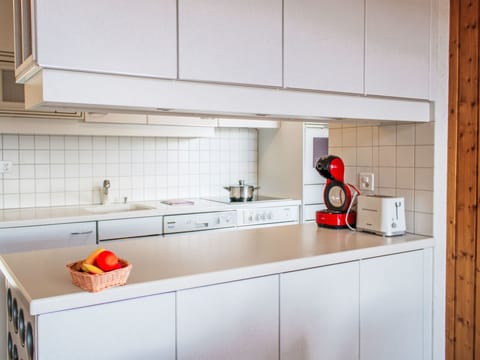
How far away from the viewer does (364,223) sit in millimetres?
2406

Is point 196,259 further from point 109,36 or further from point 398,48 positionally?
point 398,48

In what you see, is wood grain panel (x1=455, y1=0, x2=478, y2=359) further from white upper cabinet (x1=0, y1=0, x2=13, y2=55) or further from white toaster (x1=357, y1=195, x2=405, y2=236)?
white upper cabinet (x1=0, y1=0, x2=13, y2=55)

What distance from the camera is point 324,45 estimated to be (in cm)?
197

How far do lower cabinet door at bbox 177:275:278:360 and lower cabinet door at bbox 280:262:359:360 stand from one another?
64 mm

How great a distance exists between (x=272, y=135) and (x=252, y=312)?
9.68ft

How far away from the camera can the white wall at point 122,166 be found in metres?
3.53

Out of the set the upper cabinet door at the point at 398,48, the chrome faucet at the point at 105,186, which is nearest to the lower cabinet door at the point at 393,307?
the upper cabinet door at the point at 398,48

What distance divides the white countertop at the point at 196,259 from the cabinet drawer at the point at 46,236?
113 cm

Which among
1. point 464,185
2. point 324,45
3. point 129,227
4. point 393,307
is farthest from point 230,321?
point 129,227

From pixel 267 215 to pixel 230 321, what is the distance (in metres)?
2.32

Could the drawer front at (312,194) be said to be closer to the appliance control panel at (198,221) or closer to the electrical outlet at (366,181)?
the appliance control panel at (198,221)

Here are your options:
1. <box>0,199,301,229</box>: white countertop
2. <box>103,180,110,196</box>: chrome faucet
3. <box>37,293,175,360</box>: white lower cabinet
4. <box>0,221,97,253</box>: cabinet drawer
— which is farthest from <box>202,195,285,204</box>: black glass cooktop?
<box>37,293,175,360</box>: white lower cabinet

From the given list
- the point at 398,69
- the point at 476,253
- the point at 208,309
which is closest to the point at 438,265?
the point at 476,253

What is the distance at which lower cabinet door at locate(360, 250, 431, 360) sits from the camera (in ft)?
6.79
